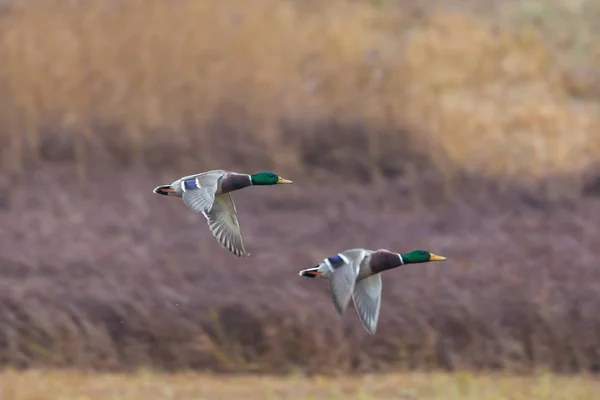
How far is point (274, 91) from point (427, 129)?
1074mm

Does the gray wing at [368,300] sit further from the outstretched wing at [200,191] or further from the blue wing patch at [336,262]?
the outstretched wing at [200,191]

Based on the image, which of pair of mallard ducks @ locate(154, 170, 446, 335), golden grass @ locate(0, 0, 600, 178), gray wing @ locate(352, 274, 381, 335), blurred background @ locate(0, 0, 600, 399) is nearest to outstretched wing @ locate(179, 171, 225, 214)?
pair of mallard ducks @ locate(154, 170, 446, 335)

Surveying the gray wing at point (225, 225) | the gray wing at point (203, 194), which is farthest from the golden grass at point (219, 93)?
the gray wing at point (203, 194)

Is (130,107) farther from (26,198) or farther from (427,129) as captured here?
(427,129)

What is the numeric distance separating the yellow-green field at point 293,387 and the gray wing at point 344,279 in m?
3.17

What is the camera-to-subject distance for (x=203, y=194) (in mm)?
2371

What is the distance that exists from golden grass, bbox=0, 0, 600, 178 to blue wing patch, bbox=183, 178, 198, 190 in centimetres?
581

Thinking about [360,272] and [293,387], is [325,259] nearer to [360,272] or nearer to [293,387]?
[360,272]

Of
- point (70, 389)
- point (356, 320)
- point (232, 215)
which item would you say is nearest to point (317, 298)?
point (356, 320)

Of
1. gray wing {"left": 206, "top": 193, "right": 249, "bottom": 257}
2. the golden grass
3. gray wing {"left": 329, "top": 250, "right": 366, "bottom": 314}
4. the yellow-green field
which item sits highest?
the golden grass

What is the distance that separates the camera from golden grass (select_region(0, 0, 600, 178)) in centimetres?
835

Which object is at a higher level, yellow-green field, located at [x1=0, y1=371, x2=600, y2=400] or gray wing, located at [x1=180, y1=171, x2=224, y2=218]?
gray wing, located at [x1=180, y1=171, x2=224, y2=218]

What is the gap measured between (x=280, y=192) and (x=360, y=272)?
5856 millimetres

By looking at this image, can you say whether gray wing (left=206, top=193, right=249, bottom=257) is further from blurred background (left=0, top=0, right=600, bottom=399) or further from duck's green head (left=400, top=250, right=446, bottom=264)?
blurred background (left=0, top=0, right=600, bottom=399)
